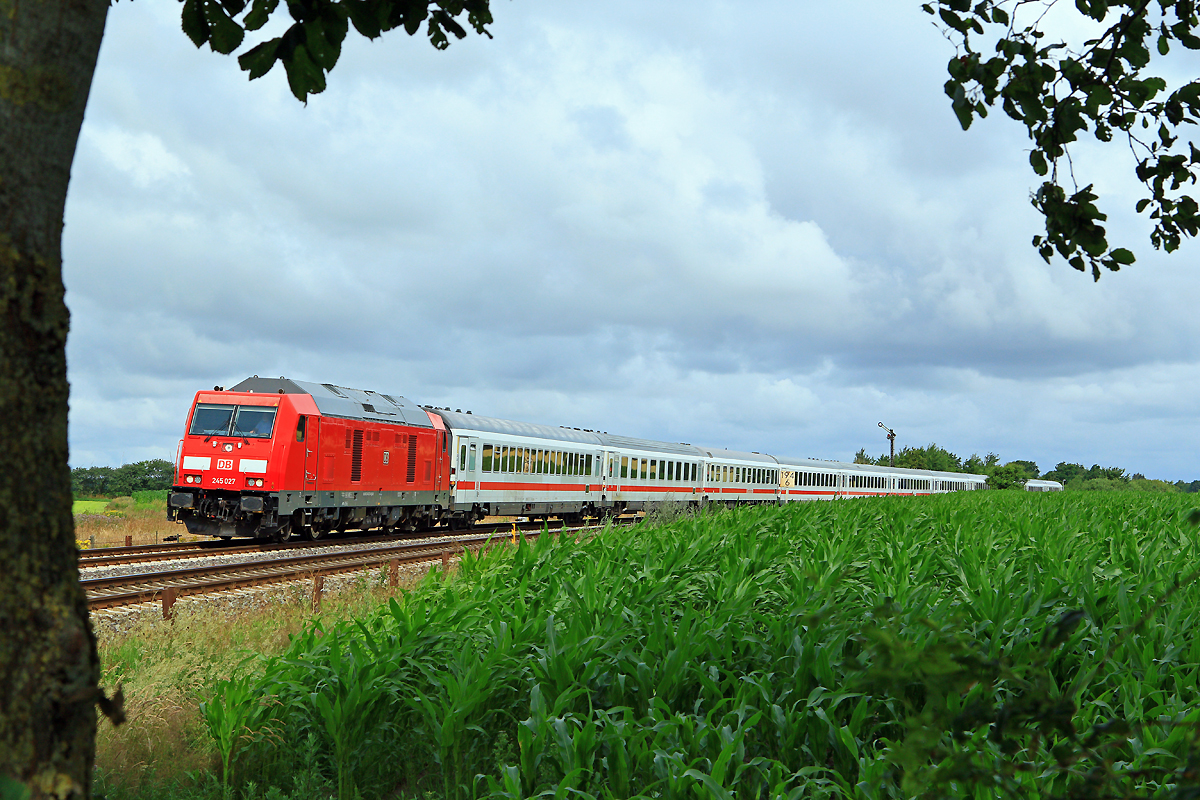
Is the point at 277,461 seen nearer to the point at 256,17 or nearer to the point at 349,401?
the point at 349,401

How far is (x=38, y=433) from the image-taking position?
2316mm

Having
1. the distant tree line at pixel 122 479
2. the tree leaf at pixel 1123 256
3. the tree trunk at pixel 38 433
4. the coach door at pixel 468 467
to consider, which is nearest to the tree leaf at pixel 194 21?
the tree trunk at pixel 38 433

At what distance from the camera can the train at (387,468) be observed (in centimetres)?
2086

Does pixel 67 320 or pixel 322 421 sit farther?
pixel 322 421

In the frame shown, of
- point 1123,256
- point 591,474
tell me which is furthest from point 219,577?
point 591,474

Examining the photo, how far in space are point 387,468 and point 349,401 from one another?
250 centimetres

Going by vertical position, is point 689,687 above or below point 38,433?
below

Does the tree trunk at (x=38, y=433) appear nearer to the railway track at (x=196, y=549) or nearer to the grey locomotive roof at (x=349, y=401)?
the railway track at (x=196, y=549)

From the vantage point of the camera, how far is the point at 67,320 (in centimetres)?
242

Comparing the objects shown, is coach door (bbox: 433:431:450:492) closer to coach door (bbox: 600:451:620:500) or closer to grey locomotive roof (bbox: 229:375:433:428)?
grey locomotive roof (bbox: 229:375:433:428)

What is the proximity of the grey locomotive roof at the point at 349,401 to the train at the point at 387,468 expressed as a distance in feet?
0.15

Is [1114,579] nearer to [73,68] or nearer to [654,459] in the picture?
[73,68]

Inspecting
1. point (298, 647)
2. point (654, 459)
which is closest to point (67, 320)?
point (298, 647)

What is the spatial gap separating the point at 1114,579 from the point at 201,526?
1959 centimetres
